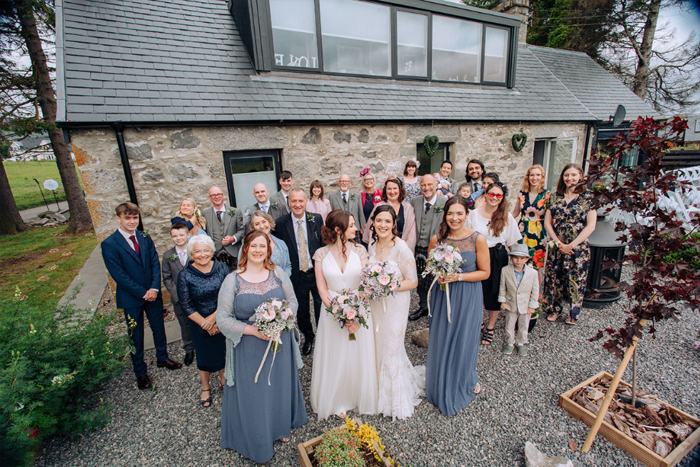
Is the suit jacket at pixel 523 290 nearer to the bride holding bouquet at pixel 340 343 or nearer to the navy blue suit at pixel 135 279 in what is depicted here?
the bride holding bouquet at pixel 340 343

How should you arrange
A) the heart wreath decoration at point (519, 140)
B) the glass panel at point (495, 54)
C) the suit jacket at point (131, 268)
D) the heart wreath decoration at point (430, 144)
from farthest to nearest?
the glass panel at point (495, 54)
the heart wreath decoration at point (519, 140)
the heart wreath decoration at point (430, 144)
the suit jacket at point (131, 268)

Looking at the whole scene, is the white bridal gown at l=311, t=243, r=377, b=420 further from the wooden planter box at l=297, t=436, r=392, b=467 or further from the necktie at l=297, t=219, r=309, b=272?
the necktie at l=297, t=219, r=309, b=272

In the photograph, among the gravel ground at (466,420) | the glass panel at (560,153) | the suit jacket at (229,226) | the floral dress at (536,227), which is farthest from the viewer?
the glass panel at (560,153)

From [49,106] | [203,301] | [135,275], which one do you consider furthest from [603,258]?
[49,106]

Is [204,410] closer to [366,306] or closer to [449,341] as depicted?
[366,306]

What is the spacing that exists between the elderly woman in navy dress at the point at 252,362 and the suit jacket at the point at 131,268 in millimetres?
1732

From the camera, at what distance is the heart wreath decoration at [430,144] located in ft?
25.8

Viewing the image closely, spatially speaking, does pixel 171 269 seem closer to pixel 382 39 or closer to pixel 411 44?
pixel 382 39

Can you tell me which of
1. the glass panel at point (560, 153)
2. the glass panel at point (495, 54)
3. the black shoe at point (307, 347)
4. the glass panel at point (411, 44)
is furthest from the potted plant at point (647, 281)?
the glass panel at point (560, 153)

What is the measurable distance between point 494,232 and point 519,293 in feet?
2.82

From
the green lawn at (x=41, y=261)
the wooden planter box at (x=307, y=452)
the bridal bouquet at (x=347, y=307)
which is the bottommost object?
the green lawn at (x=41, y=261)

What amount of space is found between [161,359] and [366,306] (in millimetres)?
3134

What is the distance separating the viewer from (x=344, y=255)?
10.7ft

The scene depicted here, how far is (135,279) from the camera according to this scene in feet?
12.6
